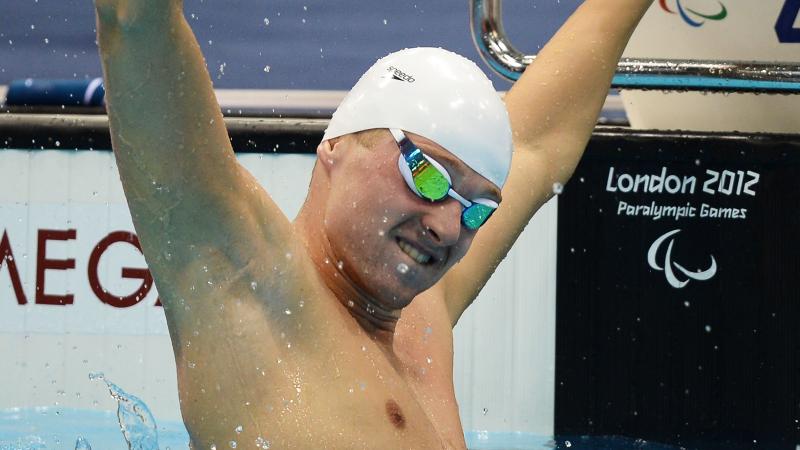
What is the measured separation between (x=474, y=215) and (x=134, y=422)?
51.2 inches

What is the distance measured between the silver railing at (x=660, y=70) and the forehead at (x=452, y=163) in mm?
656

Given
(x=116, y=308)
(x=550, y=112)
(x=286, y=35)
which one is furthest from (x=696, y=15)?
(x=286, y=35)

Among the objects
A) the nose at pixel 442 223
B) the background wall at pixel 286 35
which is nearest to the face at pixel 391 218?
the nose at pixel 442 223

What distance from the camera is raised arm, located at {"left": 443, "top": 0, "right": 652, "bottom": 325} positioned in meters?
2.26

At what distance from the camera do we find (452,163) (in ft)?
5.82

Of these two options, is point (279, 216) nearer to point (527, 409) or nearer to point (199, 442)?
point (199, 442)

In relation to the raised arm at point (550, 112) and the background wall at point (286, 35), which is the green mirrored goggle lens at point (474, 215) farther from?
the background wall at point (286, 35)

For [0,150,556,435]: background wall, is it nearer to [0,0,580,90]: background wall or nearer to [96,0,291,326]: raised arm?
[96,0,291,326]: raised arm

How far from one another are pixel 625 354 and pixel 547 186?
1.09m

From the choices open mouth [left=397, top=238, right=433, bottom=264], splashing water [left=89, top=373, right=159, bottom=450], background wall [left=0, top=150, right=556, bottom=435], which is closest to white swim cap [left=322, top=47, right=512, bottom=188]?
open mouth [left=397, top=238, right=433, bottom=264]

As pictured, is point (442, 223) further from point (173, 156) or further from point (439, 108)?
point (173, 156)

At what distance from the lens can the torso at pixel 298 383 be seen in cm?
167

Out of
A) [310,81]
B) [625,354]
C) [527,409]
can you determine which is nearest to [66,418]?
[527,409]

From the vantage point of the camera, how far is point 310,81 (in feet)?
17.3
